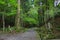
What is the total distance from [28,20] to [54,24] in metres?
6.65

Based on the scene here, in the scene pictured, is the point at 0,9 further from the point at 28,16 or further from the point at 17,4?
the point at 28,16

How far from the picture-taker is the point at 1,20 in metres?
24.0

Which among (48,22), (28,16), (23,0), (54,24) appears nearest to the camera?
(54,24)

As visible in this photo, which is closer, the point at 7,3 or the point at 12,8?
the point at 7,3

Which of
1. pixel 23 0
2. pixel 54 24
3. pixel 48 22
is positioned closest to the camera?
pixel 54 24

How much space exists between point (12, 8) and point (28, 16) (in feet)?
11.8

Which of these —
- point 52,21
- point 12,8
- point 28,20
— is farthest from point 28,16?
point 52,21

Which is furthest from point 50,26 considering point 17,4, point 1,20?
point 1,20

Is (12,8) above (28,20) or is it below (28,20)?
above

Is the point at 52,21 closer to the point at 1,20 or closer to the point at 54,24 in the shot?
the point at 54,24

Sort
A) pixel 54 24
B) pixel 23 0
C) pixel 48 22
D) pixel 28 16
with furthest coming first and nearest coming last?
pixel 23 0 → pixel 28 16 → pixel 48 22 → pixel 54 24

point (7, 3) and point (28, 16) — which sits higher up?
point (7, 3)

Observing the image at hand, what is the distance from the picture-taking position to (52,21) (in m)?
19.3

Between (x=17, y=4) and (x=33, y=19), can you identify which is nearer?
(x=17, y=4)
